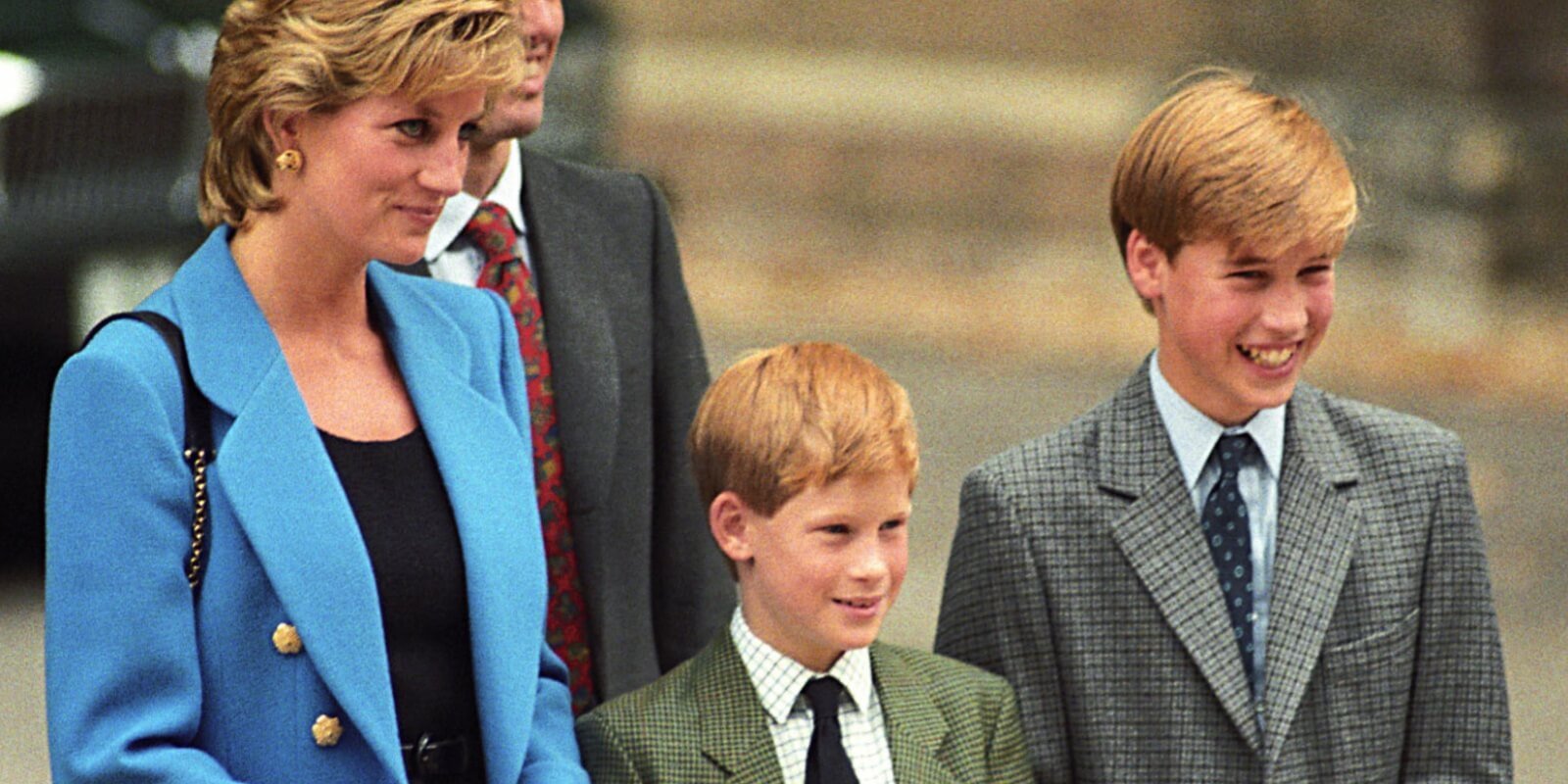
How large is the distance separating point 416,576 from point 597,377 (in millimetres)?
682

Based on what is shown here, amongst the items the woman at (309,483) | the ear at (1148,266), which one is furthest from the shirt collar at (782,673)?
the ear at (1148,266)

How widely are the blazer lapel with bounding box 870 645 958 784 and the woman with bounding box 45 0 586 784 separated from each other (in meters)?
0.40

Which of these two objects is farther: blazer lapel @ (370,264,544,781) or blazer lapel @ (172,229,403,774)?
blazer lapel @ (370,264,544,781)

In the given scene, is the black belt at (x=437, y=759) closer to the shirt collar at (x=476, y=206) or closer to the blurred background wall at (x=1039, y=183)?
the shirt collar at (x=476, y=206)

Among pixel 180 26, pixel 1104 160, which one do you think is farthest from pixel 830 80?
pixel 180 26

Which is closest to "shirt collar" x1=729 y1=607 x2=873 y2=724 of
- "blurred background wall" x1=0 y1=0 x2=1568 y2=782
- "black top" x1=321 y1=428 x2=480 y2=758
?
"black top" x1=321 y1=428 x2=480 y2=758

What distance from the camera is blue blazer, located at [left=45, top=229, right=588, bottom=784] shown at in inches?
91.0

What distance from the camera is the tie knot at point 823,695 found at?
2762 mm

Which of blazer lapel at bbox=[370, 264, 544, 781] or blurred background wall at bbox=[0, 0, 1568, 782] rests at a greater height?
blurred background wall at bbox=[0, 0, 1568, 782]

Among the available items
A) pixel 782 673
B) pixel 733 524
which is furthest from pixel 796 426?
pixel 782 673

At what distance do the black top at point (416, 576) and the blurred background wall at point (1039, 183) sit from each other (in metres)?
4.73

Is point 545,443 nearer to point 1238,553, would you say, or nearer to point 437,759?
point 437,759

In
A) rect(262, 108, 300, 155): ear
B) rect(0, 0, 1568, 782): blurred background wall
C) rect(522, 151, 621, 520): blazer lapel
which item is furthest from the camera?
rect(0, 0, 1568, 782): blurred background wall

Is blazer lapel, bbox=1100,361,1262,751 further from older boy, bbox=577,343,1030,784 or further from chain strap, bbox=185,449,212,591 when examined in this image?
chain strap, bbox=185,449,212,591
